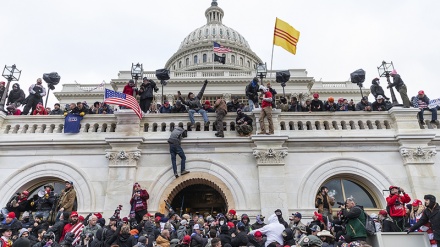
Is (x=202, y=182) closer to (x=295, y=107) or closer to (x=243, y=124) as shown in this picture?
(x=243, y=124)

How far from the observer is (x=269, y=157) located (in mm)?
12781

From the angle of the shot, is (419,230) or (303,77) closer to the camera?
(419,230)

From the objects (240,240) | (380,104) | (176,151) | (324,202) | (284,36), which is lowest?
(240,240)

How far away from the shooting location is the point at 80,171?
12.7m

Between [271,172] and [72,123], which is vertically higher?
[72,123]

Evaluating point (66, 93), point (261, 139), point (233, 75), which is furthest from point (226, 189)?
point (66, 93)

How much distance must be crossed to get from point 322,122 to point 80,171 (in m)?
9.81

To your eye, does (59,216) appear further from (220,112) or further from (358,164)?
(358,164)

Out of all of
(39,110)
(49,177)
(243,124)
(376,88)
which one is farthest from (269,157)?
(39,110)

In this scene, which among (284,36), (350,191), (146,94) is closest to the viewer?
(350,191)

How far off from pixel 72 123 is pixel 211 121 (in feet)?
18.5

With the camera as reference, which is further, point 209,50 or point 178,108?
point 209,50

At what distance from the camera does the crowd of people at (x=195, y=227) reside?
8.41 meters

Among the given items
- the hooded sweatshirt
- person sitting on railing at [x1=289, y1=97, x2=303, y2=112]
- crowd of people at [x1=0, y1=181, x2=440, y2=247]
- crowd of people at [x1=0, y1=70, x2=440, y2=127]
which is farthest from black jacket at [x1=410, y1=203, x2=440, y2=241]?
person sitting on railing at [x1=289, y1=97, x2=303, y2=112]
